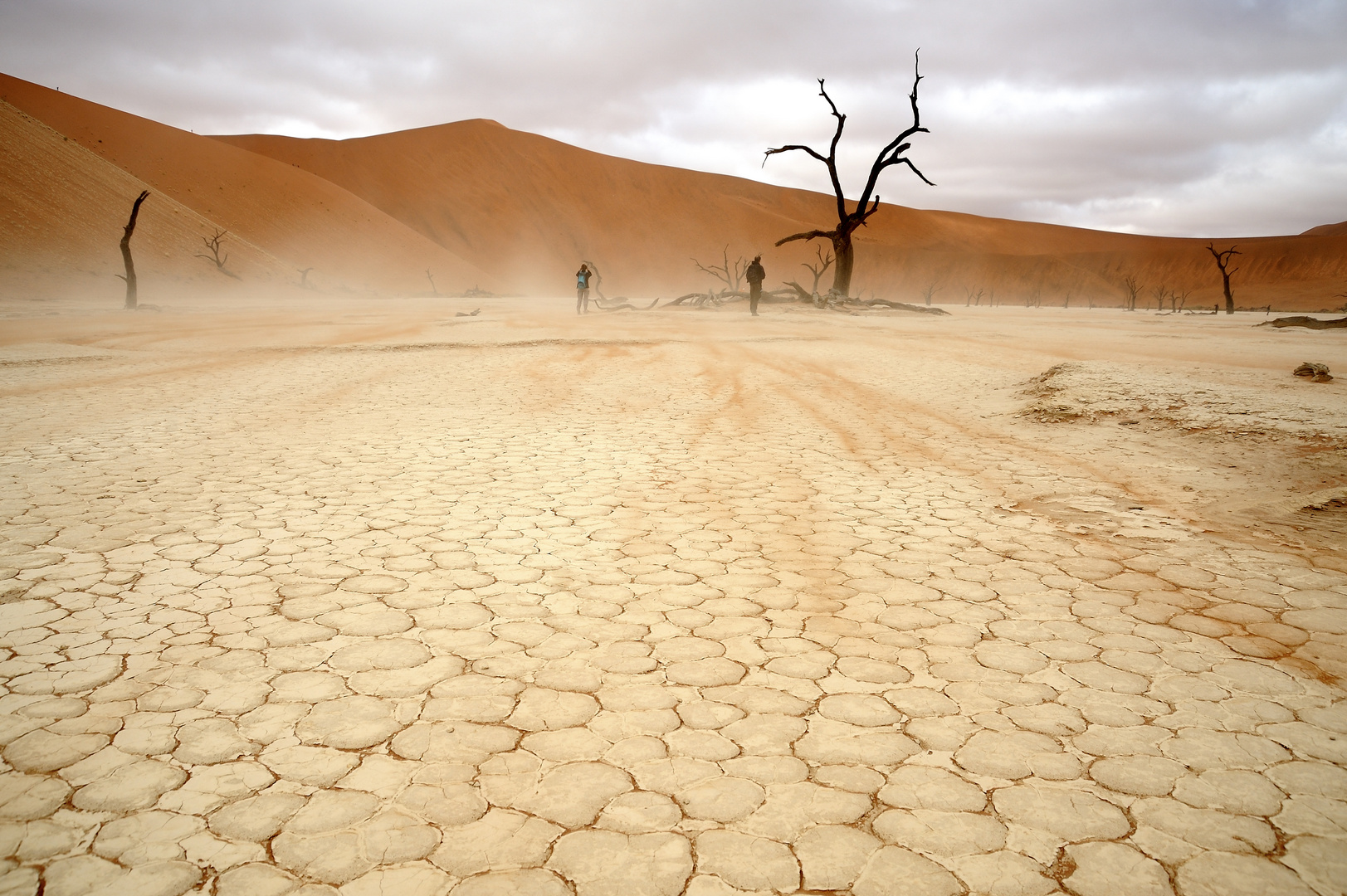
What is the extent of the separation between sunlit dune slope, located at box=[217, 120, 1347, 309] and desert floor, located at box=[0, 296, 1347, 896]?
6211 cm

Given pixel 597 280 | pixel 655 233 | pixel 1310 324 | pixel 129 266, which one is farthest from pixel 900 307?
pixel 655 233

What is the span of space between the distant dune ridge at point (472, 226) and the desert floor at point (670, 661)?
36.8m

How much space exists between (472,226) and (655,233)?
21.1 metres

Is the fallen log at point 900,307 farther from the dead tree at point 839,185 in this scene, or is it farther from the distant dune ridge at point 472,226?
the distant dune ridge at point 472,226

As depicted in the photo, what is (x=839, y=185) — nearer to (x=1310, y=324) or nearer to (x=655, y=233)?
(x=1310, y=324)

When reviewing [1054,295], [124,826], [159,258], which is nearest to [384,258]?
[159,258]

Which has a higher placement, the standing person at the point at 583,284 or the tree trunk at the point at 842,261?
the tree trunk at the point at 842,261

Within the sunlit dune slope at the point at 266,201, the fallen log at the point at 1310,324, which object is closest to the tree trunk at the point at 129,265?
the sunlit dune slope at the point at 266,201

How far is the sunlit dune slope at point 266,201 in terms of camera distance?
5122 cm

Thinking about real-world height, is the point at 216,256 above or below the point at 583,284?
above

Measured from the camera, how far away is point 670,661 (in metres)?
2.74

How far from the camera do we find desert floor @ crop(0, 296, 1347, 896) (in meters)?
1.80

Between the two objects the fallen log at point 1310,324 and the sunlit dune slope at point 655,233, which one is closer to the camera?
the fallen log at point 1310,324

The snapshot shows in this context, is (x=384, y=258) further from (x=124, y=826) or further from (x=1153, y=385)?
(x=124, y=826)
